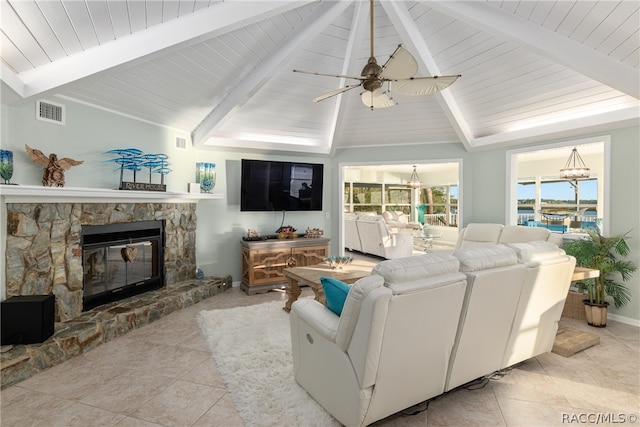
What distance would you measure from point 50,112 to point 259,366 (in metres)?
3.18

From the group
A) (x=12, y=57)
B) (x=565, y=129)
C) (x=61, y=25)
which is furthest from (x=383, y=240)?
(x=12, y=57)

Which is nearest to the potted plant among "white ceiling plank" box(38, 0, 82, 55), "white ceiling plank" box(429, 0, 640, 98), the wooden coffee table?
"white ceiling plank" box(429, 0, 640, 98)

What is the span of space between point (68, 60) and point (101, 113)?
1065mm

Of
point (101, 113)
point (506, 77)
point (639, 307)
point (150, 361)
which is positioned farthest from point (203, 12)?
point (639, 307)

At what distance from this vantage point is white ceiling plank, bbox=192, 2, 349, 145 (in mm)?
3197

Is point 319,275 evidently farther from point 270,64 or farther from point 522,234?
point 522,234

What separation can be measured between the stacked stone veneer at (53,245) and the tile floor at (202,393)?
0.74 m

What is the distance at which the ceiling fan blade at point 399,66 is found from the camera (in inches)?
93.9

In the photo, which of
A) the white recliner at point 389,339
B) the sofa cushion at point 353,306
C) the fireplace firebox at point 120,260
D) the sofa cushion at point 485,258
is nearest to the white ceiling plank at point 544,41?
the sofa cushion at point 485,258

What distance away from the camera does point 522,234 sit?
4418 mm

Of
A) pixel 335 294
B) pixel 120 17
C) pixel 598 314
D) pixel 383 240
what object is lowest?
pixel 598 314

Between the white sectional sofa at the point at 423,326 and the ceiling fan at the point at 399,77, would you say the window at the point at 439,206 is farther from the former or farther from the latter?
the ceiling fan at the point at 399,77

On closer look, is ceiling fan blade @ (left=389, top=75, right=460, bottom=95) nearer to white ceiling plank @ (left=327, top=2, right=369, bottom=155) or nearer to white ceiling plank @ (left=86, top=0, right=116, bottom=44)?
white ceiling plank @ (left=327, top=2, right=369, bottom=155)

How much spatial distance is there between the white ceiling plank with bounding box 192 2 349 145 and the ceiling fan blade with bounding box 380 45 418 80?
3.54 feet
